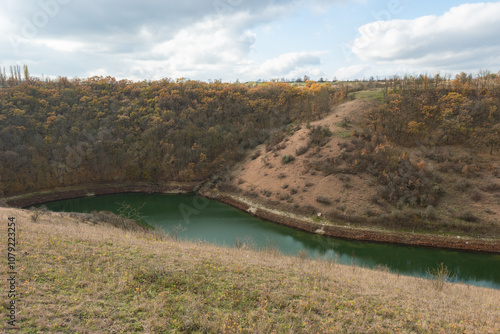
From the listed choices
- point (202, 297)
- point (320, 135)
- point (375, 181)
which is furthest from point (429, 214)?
point (202, 297)

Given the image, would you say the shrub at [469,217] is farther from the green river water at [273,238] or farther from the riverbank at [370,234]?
the green river water at [273,238]

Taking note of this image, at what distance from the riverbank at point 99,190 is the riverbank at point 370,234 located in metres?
13.4

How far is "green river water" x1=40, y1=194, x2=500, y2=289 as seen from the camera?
20.0 meters

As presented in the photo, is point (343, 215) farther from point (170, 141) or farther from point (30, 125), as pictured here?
point (30, 125)

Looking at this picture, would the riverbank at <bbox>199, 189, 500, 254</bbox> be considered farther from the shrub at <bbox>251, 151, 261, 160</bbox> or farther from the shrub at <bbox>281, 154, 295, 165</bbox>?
the shrub at <bbox>251, 151, 261, 160</bbox>

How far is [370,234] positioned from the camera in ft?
80.0

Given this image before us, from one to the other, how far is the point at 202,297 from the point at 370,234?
67.4ft

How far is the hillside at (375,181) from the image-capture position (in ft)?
80.8

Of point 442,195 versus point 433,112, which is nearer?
point 442,195

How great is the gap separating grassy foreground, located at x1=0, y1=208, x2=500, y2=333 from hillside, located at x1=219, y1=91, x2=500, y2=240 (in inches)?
574

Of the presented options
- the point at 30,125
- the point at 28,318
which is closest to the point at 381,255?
the point at 28,318

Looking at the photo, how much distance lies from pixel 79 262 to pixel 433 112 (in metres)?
41.8

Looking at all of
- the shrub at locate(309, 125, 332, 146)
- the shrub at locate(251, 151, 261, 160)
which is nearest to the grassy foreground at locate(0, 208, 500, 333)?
the shrub at locate(309, 125, 332, 146)

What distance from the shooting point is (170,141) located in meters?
44.7
